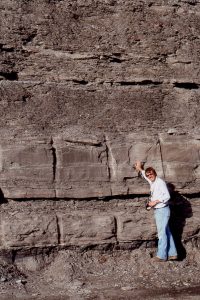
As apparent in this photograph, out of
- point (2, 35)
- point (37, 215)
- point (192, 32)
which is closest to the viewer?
point (37, 215)

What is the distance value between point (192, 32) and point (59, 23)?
6.89 feet

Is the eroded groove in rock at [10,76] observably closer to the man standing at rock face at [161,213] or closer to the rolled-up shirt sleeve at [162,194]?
the man standing at rock face at [161,213]


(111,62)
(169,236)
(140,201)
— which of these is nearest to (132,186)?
(140,201)

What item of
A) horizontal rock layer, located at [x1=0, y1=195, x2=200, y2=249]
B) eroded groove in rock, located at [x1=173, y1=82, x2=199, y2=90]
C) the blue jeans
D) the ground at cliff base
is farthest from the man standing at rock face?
eroded groove in rock, located at [x1=173, y1=82, x2=199, y2=90]

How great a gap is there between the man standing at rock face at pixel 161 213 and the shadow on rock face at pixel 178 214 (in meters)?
0.32

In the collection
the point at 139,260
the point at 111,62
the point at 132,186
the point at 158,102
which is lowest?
the point at 139,260

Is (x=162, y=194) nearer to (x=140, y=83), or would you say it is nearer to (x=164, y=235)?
(x=164, y=235)

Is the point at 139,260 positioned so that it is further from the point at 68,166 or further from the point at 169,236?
the point at 68,166

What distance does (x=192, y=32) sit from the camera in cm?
805

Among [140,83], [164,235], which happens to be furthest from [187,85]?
[164,235]

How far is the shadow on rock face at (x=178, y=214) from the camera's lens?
24.1ft

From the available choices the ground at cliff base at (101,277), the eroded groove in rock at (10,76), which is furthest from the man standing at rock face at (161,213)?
the eroded groove in rock at (10,76)

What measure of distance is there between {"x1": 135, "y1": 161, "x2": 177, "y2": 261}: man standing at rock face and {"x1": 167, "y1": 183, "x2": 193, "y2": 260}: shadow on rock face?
32 cm

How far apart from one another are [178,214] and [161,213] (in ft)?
1.76
